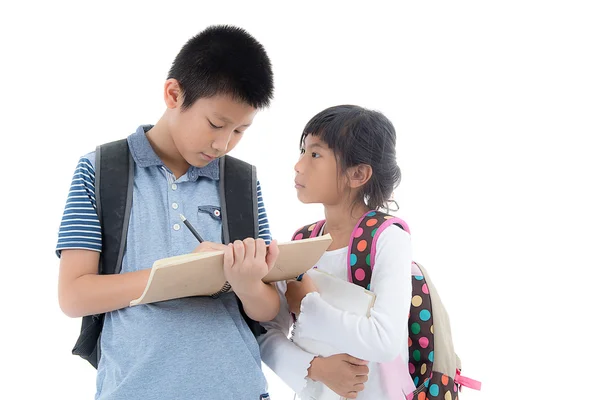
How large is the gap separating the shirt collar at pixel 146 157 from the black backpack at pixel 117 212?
0.01m

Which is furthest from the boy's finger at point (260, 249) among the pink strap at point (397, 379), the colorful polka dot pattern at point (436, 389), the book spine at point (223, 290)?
the colorful polka dot pattern at point (436, 389)

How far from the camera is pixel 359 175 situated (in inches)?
60.3

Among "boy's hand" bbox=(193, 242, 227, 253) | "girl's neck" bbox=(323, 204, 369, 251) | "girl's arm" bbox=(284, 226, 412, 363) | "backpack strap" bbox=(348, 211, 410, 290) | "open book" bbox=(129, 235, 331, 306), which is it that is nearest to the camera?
"open book" bbox=(129, 235, 331, 306)

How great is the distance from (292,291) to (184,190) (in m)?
0.33

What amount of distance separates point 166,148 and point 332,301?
1.59 feet

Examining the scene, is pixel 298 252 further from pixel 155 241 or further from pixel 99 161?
pixel 99 161

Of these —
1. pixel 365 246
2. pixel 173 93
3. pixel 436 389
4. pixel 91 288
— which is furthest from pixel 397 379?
pixel 173 93

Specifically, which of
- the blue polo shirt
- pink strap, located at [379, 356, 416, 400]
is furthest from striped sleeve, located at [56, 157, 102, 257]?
pink strap, located at [379, 356, 416, 400]

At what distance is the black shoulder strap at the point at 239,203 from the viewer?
136 cm

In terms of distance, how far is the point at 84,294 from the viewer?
1182 millimetres

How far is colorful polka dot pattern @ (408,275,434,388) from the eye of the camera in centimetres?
148

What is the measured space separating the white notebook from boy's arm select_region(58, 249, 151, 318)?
402 millimetres

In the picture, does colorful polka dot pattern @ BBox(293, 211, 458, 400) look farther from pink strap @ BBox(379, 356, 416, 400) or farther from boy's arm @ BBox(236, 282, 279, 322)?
boy's arm @ BBox(236, 282, 279, 322)

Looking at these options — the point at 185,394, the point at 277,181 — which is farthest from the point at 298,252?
the point at 277,181
